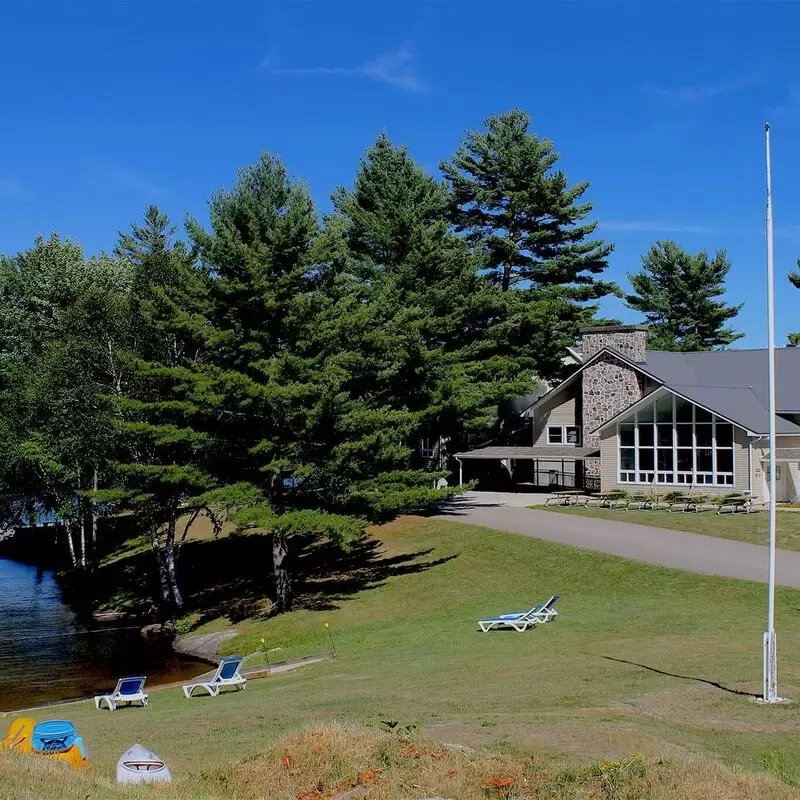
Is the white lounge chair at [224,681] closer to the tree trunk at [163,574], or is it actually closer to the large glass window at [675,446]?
the tree trunk at [163,574]

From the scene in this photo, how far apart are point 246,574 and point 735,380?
2515 centimetres

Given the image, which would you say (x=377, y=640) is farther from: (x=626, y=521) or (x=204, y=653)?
(x=626, y=521)

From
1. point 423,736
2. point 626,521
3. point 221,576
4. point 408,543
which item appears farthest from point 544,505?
point 423,736

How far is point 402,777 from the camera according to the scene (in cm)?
874

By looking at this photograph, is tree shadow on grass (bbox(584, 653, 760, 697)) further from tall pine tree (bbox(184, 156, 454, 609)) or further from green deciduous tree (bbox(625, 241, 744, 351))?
green deciduous tree (bbox(625, 241, 744, 351))

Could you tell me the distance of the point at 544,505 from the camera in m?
39.2

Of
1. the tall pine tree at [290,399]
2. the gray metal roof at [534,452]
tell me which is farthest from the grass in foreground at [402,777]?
the gray metal roof at [534,452]

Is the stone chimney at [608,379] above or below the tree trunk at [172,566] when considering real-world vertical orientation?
above

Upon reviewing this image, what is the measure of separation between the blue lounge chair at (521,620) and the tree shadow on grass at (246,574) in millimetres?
6288

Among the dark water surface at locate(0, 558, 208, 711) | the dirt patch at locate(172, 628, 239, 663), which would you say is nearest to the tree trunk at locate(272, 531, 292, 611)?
the dirt patch at locate(172, 628, 239, 663)

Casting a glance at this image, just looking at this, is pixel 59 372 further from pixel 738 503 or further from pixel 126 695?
pixel 738 503

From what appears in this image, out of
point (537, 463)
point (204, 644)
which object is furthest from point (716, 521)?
point (204, 644)

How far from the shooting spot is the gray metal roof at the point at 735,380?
38312mm

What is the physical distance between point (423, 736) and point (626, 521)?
989 inches
